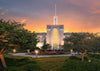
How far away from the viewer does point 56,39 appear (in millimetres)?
99125

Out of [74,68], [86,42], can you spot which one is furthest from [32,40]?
[86,42]

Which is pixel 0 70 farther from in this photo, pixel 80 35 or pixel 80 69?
pixel 80 35

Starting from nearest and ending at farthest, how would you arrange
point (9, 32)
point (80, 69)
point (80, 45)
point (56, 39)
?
point (9, 32) → point (80, 69) → point (80, 45) → point (56, 39)

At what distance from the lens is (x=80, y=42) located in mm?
17672

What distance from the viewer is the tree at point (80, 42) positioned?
17.4 m

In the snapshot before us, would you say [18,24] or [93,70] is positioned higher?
[18,24]

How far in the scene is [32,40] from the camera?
41.8 feet

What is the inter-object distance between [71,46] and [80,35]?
8.23 ft

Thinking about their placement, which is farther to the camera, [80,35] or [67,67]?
[80,35]

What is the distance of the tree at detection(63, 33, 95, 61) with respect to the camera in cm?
1738

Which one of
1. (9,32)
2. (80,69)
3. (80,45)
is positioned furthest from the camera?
(80,45)

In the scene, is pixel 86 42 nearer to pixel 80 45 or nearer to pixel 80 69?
pixel 80 45

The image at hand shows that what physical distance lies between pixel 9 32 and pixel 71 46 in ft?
35.7

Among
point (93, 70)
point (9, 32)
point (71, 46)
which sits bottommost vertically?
point (93, 70)
